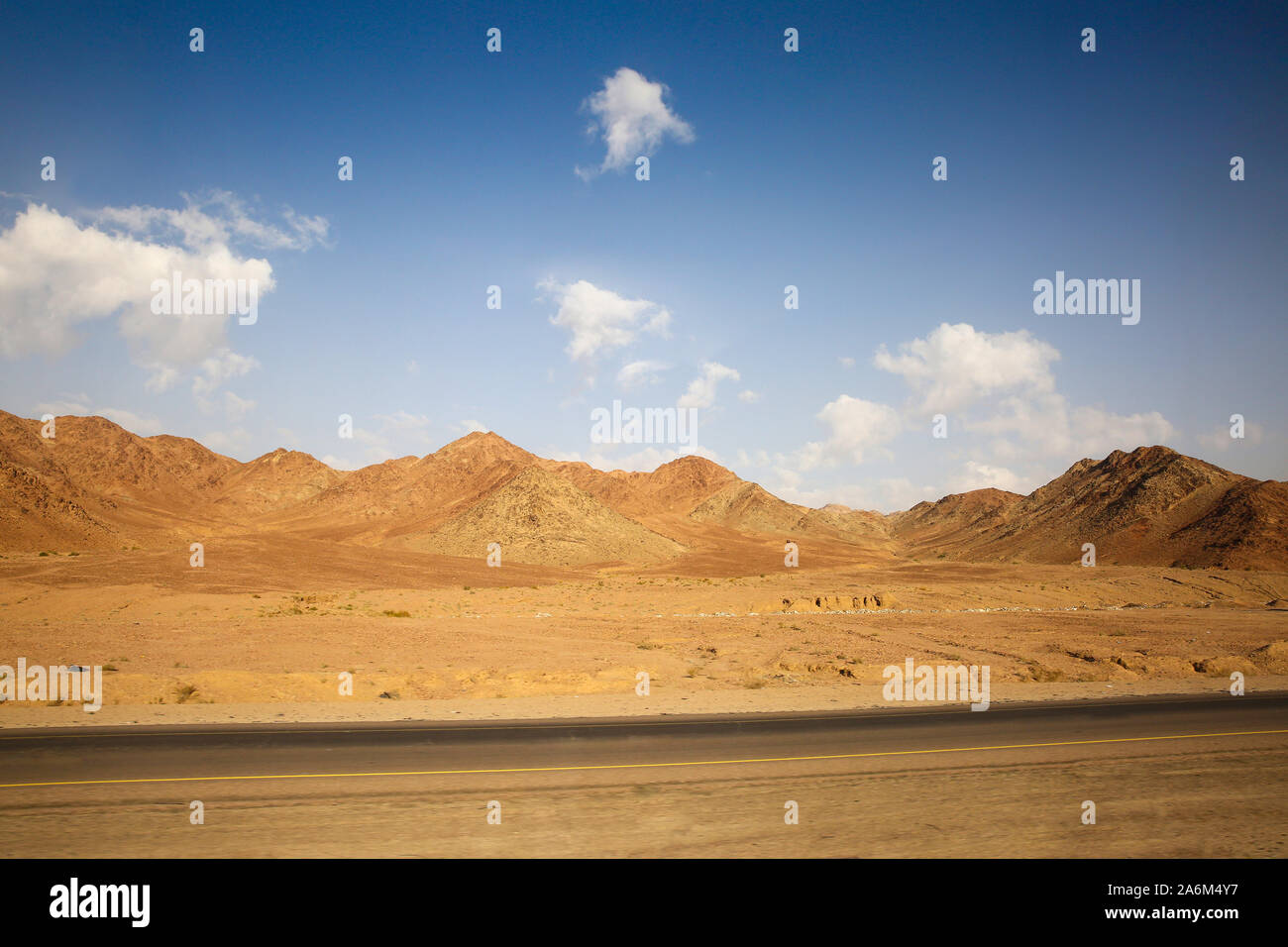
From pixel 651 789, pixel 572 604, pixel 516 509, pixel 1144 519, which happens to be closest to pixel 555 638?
pixel 572 604

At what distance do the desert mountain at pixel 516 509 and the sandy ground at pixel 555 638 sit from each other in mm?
28179

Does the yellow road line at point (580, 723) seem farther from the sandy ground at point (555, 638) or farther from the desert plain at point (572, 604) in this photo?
the desert plain at point (572, 604)

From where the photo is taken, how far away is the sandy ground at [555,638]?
20.8 m

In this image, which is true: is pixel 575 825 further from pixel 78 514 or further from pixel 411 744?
pixel 78 514

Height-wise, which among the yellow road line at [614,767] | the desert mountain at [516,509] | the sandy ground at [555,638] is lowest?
the sandy ground at [555,638]

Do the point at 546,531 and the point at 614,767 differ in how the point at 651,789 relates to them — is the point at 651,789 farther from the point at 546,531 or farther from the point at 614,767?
the point at 546,531

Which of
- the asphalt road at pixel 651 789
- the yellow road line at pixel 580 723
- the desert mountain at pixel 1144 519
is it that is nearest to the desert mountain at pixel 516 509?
the desert mountain at pixel 1144 519

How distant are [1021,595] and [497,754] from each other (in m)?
57.7

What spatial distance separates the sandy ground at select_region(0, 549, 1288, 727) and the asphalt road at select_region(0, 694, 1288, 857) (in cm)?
353

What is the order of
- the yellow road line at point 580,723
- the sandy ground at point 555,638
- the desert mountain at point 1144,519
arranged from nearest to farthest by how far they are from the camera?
the yellow road line at point 580,723 < the sandy ground at point 555,638 < the desert mountain at point 1144,519
